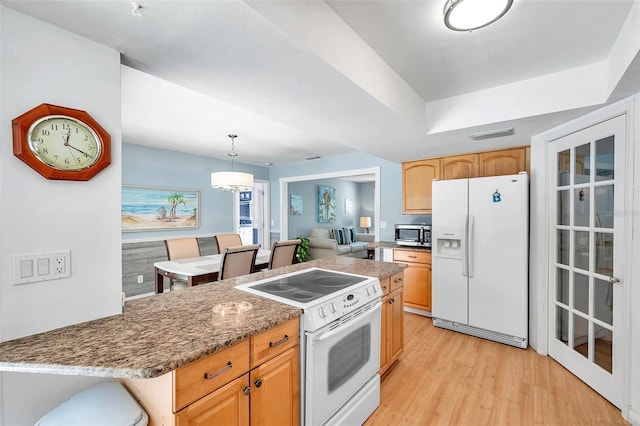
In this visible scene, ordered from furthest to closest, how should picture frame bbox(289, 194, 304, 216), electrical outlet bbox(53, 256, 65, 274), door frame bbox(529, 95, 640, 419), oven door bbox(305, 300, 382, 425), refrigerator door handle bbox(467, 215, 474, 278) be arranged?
picture frame bbox(289, 194, 304, 216), refrigerator door handle bbox(467, 215, 474, 278), door frame bbox(529, 95, 640, 419), oven door bbox(305, 300, 382, 425), electrical outlet bbox(53, 256, 65, 274)

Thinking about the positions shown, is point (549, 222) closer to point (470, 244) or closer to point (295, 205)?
point (470, 244)

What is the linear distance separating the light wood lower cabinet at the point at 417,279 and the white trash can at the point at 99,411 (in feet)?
10.5

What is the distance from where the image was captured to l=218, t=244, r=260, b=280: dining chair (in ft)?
9.14

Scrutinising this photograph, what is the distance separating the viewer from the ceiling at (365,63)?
118 centimetres

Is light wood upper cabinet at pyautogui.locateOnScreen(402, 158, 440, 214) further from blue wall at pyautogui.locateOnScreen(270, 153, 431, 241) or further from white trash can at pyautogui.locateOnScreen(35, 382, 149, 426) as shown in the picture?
white trash can at pyautogui.locateOnScreen(35, 382, 149, 426)

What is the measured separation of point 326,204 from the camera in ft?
26.1

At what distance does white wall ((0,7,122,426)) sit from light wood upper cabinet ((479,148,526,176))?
11.9 feet

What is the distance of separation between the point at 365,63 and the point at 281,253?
89.4 inches

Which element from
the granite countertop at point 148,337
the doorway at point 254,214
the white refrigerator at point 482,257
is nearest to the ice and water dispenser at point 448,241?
the white refrigerator at point 482,257

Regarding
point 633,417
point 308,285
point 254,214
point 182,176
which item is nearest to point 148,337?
point 308,285

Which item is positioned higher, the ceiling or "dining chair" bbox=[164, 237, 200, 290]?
the ceiling

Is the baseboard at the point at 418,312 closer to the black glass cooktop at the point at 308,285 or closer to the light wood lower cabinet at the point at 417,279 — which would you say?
the light wood lower cabinet at the point at 417,279

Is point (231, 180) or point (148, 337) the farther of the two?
point (231, 180)

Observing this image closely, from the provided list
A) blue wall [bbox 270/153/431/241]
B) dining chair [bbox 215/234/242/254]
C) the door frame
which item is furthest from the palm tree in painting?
the door frame
